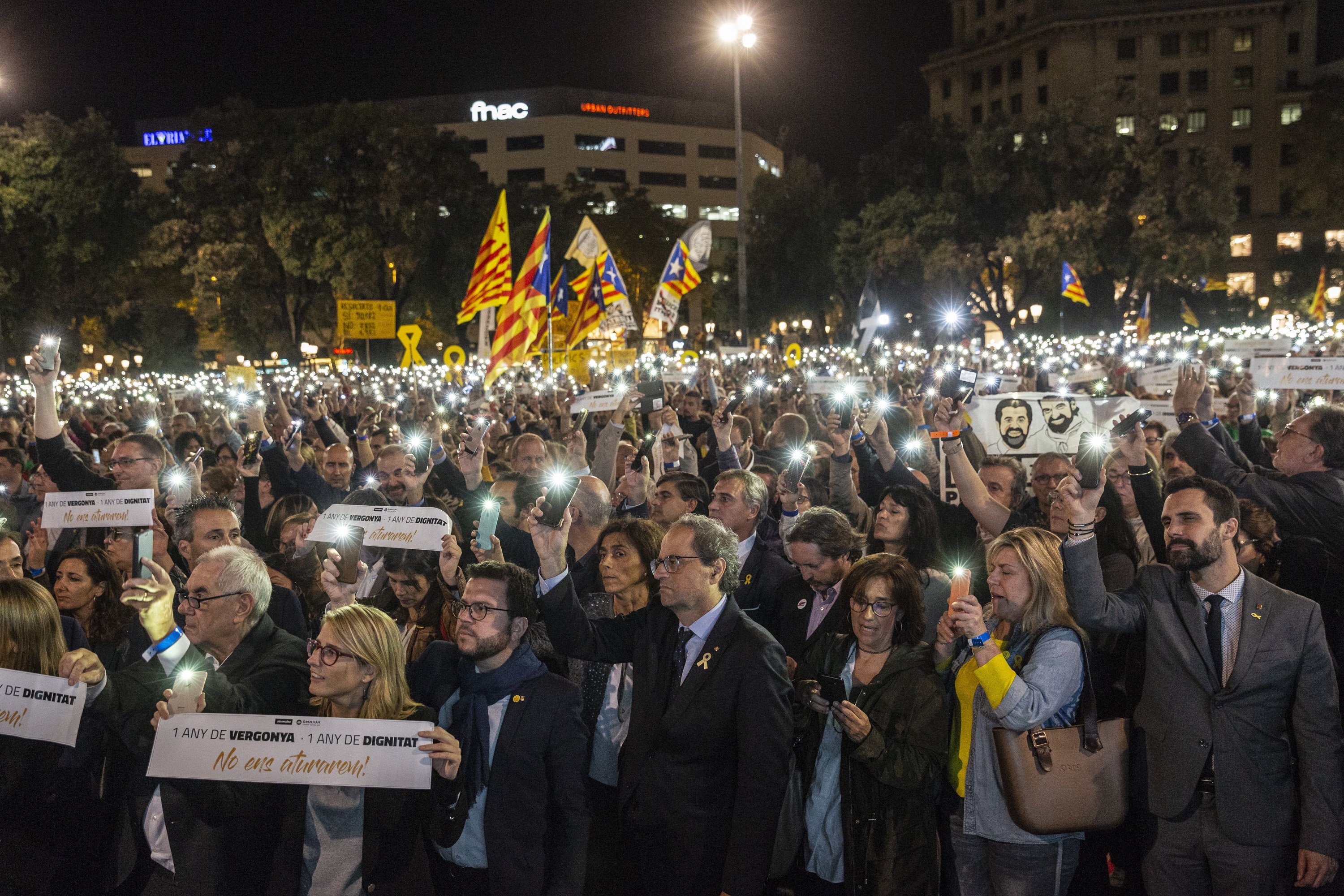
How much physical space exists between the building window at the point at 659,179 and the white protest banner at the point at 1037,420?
287ft

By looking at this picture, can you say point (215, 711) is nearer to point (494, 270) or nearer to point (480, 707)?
point (480, 707)

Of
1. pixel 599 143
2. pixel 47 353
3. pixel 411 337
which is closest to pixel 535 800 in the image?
pixel 47 353

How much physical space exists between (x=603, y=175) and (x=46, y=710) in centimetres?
9177

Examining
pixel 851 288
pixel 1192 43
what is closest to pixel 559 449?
pixel 851 288

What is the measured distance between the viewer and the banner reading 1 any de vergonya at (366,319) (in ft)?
61.7

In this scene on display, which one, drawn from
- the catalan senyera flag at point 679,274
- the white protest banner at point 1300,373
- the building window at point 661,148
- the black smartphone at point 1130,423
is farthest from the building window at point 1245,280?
the black smartphone at point 1130,423

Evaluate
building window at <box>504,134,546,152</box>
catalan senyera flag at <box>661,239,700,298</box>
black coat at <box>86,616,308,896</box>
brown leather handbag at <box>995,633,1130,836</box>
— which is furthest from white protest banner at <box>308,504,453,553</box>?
building window at <box>504,134,546,152</box>

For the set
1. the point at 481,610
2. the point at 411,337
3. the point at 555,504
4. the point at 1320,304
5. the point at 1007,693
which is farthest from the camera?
the point at 1320,304

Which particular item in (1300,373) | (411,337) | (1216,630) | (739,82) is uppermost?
(739,82)

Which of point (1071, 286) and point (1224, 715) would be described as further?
point (1071, 286)

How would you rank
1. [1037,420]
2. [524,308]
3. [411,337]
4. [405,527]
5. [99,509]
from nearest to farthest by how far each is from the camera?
1. [405,527]
2. [99,509]
3. [1037,420]
4. [411,337]
5. [524,308]

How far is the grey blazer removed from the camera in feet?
12.4

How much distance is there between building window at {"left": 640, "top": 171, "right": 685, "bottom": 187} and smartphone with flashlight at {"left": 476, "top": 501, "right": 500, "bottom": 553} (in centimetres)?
9066

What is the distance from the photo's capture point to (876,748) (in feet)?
12.2
